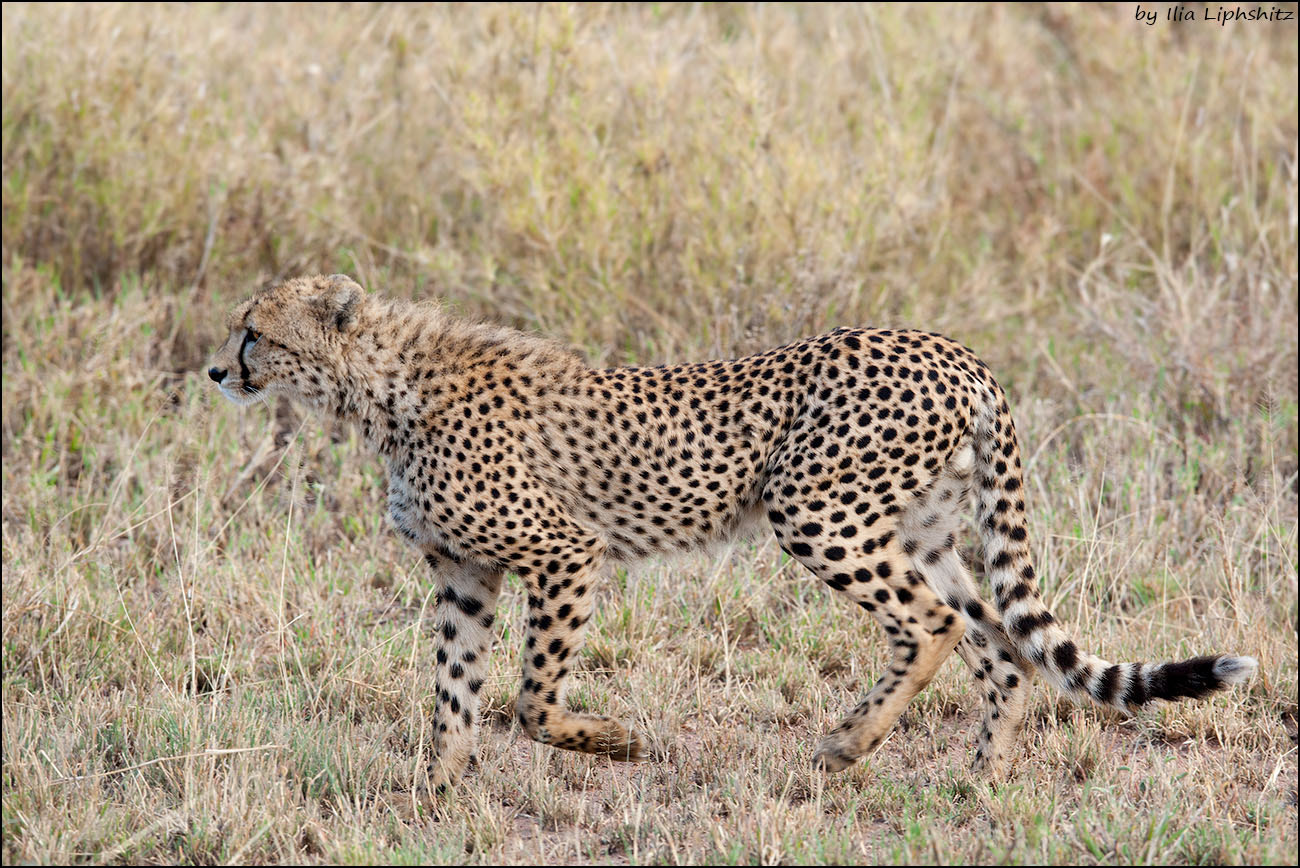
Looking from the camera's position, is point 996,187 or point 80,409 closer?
point 80,409

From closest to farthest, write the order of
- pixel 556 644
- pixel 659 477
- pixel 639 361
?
pixel 556 644 → pixel 659 477 → pixel 639 361

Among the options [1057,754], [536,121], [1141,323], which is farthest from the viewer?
[536,121]

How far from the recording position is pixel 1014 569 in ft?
11.4

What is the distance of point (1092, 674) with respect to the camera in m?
3.30

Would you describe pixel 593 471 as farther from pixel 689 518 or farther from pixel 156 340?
pixel 156 340

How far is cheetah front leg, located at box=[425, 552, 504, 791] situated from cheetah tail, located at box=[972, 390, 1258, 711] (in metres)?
1.15

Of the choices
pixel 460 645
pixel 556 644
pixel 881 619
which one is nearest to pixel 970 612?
pixel 881 619

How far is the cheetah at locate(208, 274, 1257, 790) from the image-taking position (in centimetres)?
336

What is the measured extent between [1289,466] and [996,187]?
7.74ft

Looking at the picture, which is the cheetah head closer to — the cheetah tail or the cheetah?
the cheetah

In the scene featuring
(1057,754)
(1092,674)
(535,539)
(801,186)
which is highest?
(801,186)

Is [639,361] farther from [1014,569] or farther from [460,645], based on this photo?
[1014,569]

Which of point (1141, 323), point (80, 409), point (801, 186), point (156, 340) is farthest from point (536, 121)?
point (1141, 323)

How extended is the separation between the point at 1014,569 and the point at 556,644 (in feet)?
3.47
